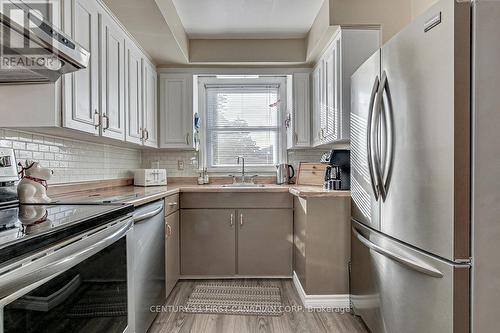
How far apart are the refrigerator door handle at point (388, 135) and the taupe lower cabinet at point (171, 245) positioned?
5.12 ft

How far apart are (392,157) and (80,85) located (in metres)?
1.66

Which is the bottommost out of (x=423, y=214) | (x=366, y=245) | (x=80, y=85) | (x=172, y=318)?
(x=172, y=318)

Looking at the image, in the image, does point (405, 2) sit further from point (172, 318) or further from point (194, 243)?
point (172, 318)

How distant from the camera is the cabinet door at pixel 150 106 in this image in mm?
2887

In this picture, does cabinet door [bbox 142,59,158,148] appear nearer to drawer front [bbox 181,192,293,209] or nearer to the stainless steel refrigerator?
drawer front [bbox 181,192,293,209]

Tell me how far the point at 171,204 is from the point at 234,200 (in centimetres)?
58

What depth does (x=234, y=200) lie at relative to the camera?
2.84 metres

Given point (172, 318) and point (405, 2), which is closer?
point (172, 318)

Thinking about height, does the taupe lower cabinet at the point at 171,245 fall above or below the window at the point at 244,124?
below

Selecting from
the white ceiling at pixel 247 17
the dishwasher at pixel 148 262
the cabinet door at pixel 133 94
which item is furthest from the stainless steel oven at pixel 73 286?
the white ceiling at pixel 247 17

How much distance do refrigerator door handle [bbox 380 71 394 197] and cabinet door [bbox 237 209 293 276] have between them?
1.34 m

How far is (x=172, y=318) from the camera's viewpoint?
2.20m

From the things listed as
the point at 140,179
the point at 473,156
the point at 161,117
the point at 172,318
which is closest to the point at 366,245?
the point at 473,156

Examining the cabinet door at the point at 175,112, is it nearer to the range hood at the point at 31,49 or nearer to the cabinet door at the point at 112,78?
the cabinet door at the point at 112,78
